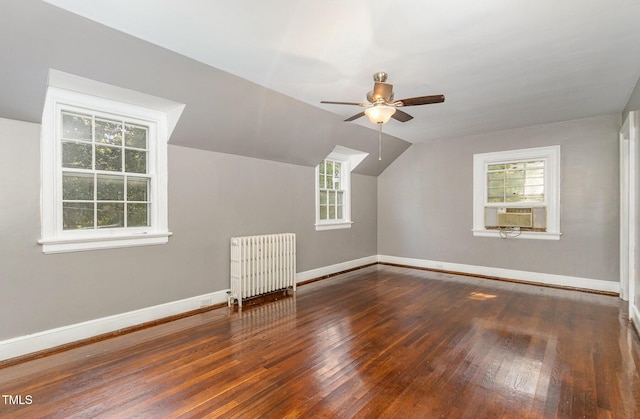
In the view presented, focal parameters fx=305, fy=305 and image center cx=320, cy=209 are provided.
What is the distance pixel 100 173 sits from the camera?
10.2ft

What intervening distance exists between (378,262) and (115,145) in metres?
5.45

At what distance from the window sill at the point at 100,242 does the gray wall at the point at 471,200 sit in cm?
475

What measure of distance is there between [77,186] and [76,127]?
0.58 m

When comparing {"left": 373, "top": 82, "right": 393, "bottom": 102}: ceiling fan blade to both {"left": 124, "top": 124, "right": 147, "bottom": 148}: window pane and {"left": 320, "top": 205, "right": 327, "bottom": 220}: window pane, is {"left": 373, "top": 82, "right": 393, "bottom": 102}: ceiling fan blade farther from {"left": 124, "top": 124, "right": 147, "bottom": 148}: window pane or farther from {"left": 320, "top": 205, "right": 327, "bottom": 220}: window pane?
{"left": 320, "top": 205, "right": 327, "bottom": 220}: window pane

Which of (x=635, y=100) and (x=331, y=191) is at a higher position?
(x=635, y=100)

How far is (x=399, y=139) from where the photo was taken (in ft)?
19.5

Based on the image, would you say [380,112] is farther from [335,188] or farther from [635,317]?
[635,317]

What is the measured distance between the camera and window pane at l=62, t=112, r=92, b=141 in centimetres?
291

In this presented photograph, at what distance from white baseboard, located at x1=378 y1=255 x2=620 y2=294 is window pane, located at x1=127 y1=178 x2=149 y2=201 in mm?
5042

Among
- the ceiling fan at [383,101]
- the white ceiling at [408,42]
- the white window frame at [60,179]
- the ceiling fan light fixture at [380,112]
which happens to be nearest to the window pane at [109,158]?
the white window frame at [60,179]

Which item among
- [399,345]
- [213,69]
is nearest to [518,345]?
[399,345]

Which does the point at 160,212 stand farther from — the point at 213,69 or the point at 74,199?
the point at 213,69

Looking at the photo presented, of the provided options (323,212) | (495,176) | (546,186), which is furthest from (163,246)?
(546,186)

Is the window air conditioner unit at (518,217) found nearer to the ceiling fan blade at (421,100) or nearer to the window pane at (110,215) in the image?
the ceiling fan blade at (421,100)
